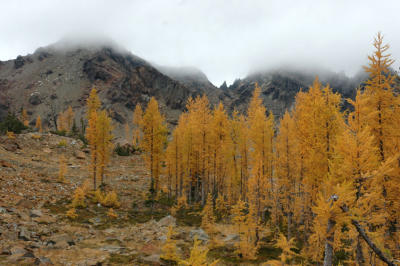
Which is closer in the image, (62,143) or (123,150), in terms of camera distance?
(62,143)

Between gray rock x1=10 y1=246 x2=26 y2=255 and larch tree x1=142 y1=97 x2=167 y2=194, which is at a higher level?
larch tree x1=142 y1=97 x2=167 y2=194

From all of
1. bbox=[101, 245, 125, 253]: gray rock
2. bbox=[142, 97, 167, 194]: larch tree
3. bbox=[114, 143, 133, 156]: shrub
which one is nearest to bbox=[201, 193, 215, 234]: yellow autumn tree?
bbox=[101, 245, 125, 253]: gray rock

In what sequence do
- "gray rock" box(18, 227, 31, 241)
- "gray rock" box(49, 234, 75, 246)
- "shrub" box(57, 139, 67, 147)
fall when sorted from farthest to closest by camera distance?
"shrub" box(57, 139, 67, 147) → "gray rock" box(49, 234, 75, 246) → "gray rock" box(18, 227, 31, 241)

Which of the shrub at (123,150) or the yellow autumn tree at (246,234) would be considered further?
the shrub at (123,150)

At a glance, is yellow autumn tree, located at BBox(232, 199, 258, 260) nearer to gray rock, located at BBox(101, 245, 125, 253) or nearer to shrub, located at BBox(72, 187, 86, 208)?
gray rock, located at BBox(101, 245, 125, 253)

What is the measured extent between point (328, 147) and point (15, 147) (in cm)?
3508

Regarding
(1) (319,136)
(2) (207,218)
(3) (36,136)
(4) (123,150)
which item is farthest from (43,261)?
(4) (123,150)

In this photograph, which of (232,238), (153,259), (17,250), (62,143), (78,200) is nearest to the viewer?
(17,250)

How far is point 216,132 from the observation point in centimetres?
2383

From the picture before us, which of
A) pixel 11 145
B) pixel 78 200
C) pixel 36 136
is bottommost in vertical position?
pixel 78 200

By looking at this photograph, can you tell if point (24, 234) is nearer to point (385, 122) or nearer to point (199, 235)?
point (199, 235)

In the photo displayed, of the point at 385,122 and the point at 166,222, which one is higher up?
the point at 385,122

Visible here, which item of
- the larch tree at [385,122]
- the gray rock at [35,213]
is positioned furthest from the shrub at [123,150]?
the larch tree at [385,122]

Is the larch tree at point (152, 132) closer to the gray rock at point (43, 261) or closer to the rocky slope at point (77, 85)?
the gray rock at point (43, 261)
